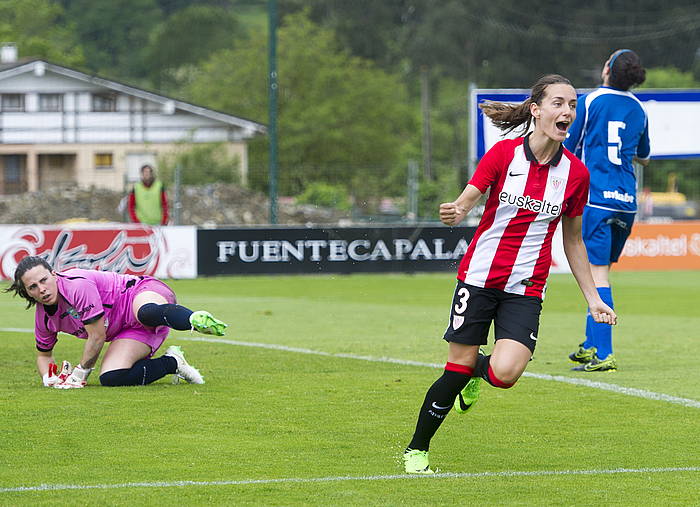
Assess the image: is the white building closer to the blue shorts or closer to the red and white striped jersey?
the blue shorts

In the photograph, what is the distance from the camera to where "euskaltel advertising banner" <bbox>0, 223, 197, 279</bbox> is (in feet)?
67.2

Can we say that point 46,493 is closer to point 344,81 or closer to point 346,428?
point 346,428

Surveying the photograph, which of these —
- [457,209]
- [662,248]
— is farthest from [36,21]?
[457,209]

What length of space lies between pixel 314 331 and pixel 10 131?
4573cm

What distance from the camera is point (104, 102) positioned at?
2199 inches

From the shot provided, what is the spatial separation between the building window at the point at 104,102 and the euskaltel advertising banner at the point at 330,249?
35.3 metres

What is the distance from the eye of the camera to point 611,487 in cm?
591

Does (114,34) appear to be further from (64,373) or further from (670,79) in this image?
(64,373)

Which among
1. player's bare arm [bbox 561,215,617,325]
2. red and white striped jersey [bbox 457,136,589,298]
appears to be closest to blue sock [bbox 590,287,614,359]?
player's bare arm [bbox 561,215,617,325]

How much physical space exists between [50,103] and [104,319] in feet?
161

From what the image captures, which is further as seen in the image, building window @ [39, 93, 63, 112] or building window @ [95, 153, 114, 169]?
building window @ [95, 153, 114, 169]

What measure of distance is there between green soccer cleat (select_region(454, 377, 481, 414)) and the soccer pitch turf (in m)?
0.27

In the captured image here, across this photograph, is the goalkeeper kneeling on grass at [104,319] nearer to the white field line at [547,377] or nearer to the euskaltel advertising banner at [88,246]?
the white field line at [547,377]

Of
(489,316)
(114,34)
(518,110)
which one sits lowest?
(489,316)
